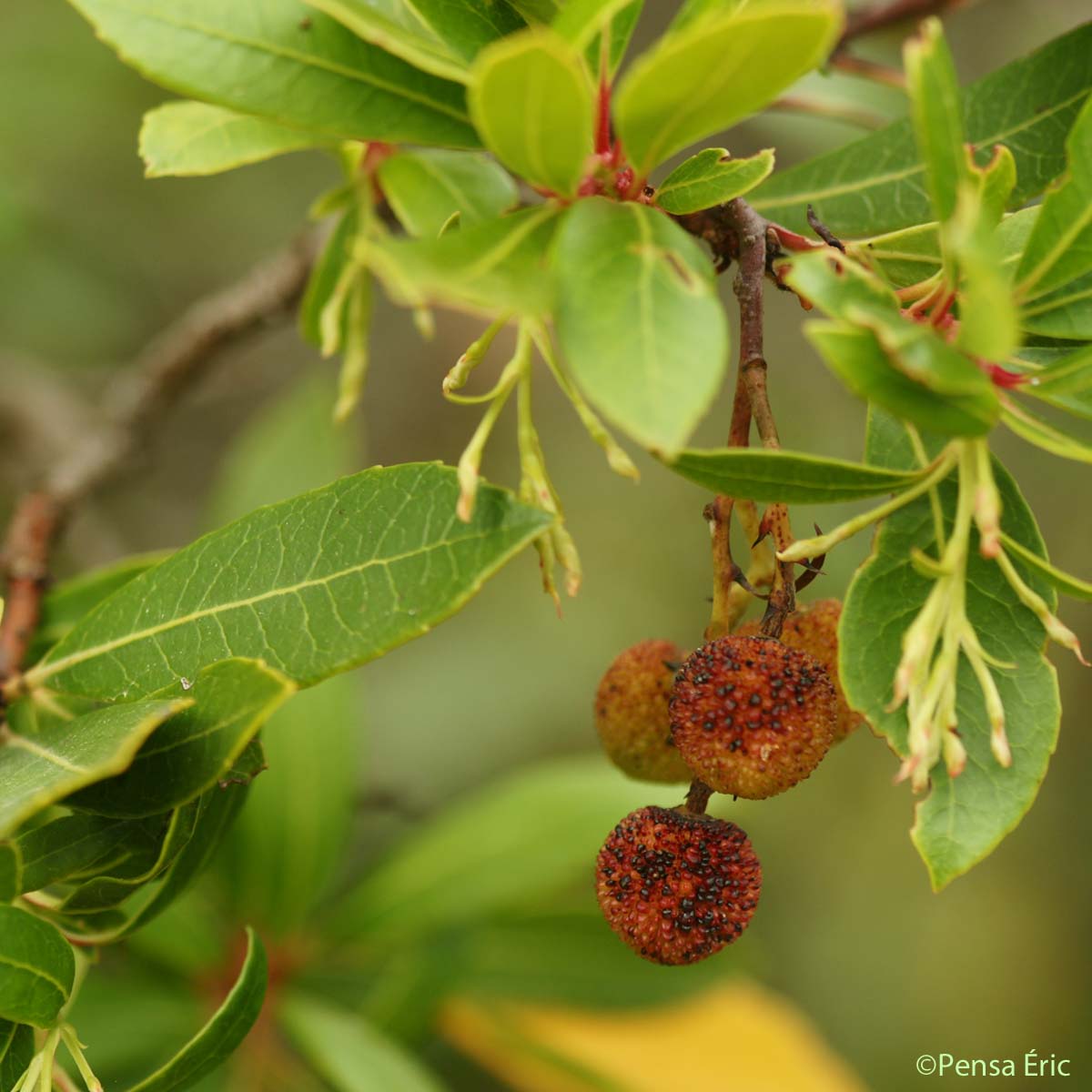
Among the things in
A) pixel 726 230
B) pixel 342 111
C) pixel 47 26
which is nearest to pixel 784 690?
pixel 726 230

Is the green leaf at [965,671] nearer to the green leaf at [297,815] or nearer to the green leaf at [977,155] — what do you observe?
the green leaf at [977,155]

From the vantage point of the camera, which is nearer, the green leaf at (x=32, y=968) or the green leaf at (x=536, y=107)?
the green leaf at (x=536, y=107)

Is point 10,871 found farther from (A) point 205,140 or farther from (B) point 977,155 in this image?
(B) point 977,155

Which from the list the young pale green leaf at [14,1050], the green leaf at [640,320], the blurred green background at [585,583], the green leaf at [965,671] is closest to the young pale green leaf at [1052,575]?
the green leaf at [965,671]

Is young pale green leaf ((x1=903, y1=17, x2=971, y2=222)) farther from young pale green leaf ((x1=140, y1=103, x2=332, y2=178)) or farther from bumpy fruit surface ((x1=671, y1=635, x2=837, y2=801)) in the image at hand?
young pale green leaf ((x1=140, y1=103, x2=332, y2=178))

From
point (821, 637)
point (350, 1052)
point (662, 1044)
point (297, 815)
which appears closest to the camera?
point (821, 637)

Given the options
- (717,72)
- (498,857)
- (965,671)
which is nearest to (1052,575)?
(965,671)
